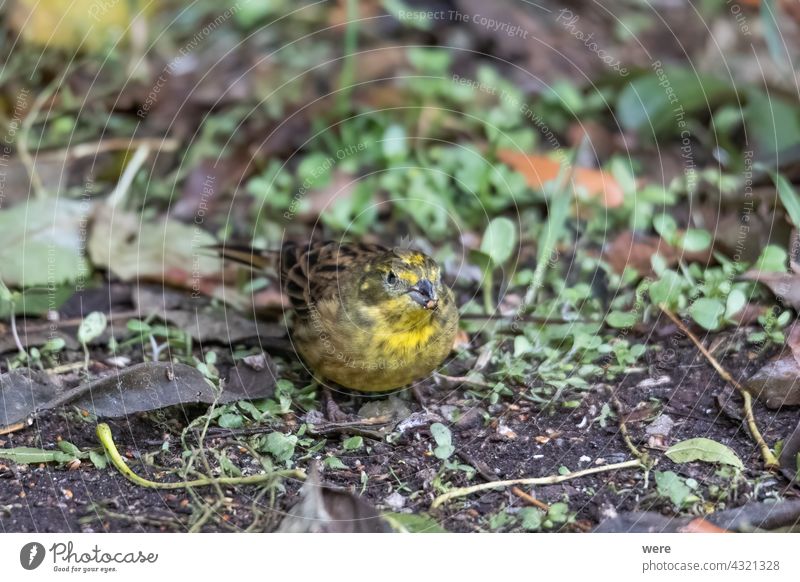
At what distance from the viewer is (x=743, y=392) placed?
145 inches

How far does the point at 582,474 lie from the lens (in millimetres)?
3371

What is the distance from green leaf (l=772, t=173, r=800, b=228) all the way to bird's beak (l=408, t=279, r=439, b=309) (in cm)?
180

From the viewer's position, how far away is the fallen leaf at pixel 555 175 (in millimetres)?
5242

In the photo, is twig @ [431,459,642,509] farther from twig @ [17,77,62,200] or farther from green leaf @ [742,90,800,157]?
twig @ [17,77,62,200]

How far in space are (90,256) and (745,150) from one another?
367 cm

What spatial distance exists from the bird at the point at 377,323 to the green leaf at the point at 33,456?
1.04 metres

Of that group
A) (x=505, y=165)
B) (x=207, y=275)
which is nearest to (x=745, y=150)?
(x=505, y=165)

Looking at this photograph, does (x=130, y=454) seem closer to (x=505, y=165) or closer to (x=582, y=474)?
Answer: (x=582, y=474)

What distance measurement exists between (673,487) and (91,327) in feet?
8.73

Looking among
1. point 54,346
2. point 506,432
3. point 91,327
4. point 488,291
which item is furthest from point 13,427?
point 488,291

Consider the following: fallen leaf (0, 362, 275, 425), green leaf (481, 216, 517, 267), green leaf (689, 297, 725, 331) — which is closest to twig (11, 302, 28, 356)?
fallen leaf (0, 362, 275, 425)

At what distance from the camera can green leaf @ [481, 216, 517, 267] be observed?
467 cm

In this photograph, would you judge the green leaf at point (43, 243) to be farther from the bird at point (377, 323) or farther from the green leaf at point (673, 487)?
the green leaf at point (673, 487)
